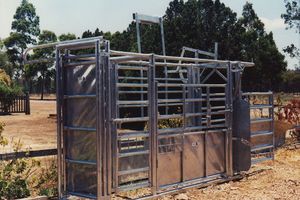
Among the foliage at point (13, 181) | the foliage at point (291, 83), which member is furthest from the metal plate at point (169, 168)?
the foliage at point (291, 83)

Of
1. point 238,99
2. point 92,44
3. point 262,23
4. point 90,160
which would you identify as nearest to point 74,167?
point 90,160

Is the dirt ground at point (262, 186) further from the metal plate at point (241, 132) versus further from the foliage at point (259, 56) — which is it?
the foliage at point (259, 56)

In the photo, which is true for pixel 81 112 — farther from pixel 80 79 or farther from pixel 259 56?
pixel 259 56

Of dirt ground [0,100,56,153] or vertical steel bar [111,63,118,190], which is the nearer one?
vertical steel bar [111,63,118,190]

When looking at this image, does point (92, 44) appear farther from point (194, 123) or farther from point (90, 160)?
point (194, 123)

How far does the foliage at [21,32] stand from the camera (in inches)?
2729

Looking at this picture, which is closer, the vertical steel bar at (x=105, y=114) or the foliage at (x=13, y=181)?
the vertical steel bar at (x=105, y=114)

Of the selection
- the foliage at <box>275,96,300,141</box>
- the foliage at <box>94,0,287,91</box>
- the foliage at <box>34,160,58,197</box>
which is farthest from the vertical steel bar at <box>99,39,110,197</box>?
the foliage at <box>94,0,287,91</box>

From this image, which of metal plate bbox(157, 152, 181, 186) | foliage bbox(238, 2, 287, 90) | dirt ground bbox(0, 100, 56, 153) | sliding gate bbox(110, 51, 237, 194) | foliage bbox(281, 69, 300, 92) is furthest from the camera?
foliage bbox(281, 69, 300, 92)

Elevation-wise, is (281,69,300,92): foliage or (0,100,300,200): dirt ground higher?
(281,69,300,92): foliage

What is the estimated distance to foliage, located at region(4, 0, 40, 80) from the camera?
69312 mm

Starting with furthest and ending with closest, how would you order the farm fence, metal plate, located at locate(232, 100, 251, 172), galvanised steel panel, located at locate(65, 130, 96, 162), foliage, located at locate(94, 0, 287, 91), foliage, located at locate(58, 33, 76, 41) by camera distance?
foliage, located at locate(58, 33, 76, 41) < foliage, located at locate(94, 0, 287, 91) < the farm fence < metal plate, located at locate(232, 100, 251, 172) < galvanised steel panel, located at locate(65, 130, 96, 162)

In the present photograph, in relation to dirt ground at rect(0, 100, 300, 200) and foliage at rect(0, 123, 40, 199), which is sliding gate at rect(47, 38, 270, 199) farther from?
foliage at rect(0, 123, 40, 199)

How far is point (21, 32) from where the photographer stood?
2849 inches
